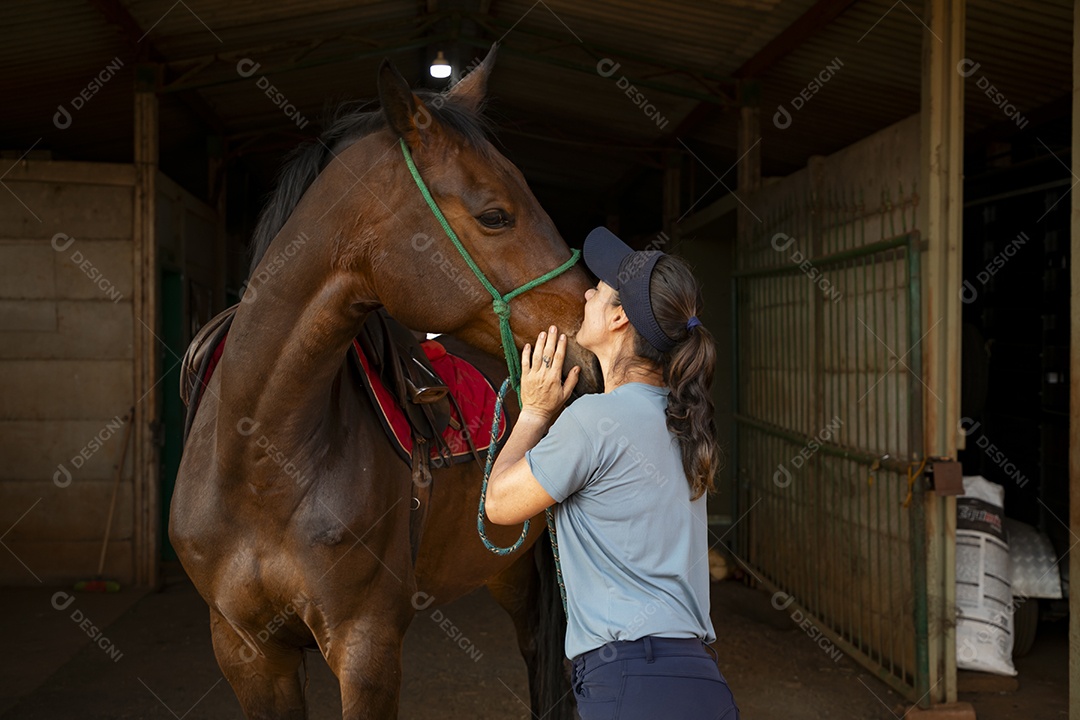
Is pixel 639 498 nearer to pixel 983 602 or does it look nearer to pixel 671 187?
pixel 983 602

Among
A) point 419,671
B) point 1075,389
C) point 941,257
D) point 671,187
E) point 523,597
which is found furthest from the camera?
point 671,187

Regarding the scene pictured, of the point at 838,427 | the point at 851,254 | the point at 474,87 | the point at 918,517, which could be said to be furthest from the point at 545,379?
the point at 838,427

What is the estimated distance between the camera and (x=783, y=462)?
544 centimetres

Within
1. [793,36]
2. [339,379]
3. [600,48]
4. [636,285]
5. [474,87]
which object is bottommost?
[339,379]

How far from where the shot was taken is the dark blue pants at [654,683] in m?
1.40

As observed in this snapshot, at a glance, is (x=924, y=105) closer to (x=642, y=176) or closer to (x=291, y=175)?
(x=291, y=175)

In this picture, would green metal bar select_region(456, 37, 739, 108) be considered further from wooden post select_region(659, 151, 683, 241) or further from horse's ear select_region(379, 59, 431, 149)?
horse's ear select_region(379, 59, 431, 149)

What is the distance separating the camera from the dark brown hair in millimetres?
1457

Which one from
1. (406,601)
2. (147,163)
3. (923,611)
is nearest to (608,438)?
(406,601)

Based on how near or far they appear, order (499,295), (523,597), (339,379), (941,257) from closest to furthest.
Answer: (499,295)
(339,379)
(523,597)
(941,257)

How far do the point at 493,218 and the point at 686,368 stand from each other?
1.91 feet

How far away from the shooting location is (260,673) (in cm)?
223

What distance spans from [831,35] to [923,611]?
11.3 ft

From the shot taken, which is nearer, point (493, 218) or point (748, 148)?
point (493, 218)
